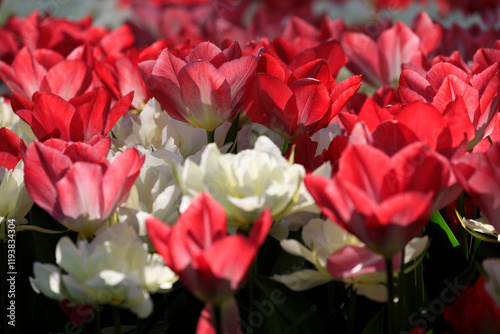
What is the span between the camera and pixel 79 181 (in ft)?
2.73

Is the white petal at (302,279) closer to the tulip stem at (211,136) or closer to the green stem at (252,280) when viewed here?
the green stem at (252,280)

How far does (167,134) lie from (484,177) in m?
0.58

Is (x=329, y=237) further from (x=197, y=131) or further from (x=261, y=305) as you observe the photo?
(x=197, y=131)

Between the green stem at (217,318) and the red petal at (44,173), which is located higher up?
the red petal at (44,173)

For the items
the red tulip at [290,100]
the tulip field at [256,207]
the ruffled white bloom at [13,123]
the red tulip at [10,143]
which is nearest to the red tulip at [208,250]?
the tulip field at [256,207]

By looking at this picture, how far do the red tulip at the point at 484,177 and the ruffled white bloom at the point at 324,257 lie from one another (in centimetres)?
9

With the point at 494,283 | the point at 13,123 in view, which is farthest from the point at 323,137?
the point at 13,123

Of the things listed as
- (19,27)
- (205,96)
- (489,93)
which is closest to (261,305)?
(205,96)

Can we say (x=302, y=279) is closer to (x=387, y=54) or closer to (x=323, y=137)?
(x=323, y=137)

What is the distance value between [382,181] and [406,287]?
0.73 feet

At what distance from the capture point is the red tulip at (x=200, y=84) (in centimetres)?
103

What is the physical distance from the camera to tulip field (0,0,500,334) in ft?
2.43

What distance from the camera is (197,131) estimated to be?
3.81ft

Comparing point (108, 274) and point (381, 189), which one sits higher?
point (381, 189)
